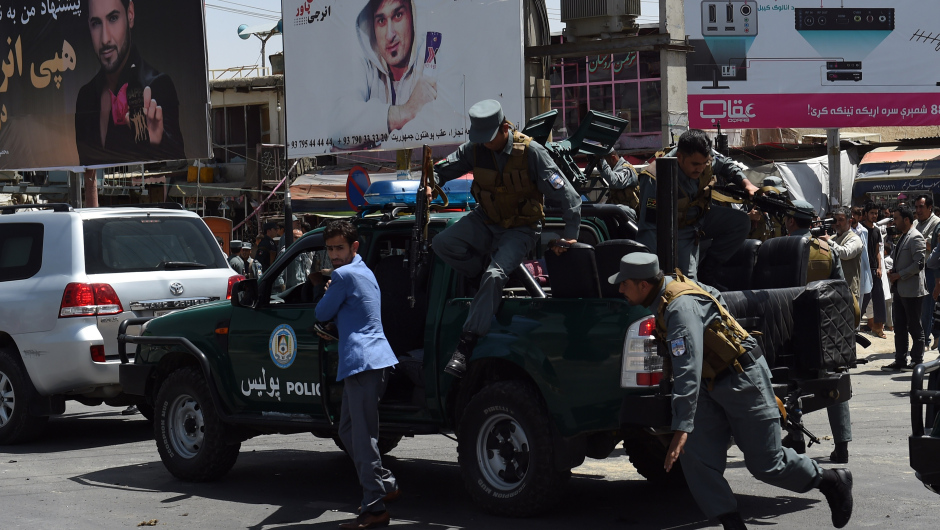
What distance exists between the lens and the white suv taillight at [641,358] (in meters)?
5.95

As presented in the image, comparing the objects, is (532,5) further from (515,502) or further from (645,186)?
(515,502)

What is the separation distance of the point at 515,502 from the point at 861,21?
21.8 metres

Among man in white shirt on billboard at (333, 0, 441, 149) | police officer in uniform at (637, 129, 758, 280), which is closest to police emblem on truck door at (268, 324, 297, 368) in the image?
police officer in uniform at (637, 129, 758, 280)

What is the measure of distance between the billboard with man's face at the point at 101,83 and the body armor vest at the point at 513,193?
16856 millimetres

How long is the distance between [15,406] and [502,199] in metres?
5.29

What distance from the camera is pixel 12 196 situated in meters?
34.2

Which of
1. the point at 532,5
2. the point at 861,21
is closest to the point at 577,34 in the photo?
the point at 532,5

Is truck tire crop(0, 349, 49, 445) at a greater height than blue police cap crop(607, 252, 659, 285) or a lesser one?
lesser

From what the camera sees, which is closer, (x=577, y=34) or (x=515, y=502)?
(x=515, y=502)

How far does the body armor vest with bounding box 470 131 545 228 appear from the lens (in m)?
7.06

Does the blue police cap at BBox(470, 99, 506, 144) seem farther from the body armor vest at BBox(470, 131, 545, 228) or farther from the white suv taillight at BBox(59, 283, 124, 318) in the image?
the white suv taillight at BBox(59, 283, 124, 318)

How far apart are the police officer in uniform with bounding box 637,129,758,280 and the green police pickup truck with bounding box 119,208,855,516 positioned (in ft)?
0.68

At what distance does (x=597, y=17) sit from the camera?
22266 millimetres

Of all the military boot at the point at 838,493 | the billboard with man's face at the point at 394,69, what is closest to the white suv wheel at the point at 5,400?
the military boot at the point at 838,493
